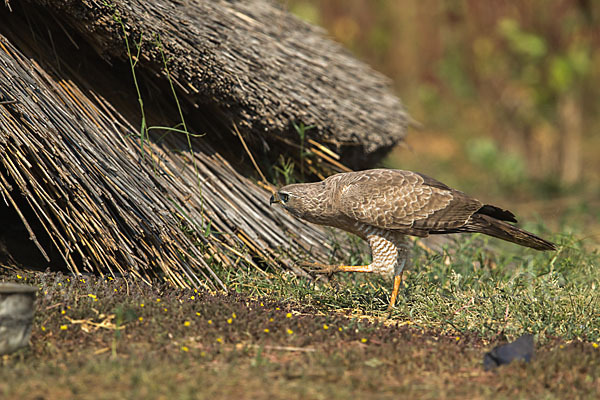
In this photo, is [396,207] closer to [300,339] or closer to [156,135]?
[300,339]

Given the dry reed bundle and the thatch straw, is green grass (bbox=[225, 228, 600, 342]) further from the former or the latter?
the thatch straw

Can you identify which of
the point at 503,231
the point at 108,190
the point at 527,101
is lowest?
the point at 108,190

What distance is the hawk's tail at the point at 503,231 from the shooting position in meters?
4.57

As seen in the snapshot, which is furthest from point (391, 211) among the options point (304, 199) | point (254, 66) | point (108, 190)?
point (108, 190)

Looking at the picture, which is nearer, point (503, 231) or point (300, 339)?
point (300, 339)

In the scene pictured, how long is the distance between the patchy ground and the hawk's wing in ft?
2.31

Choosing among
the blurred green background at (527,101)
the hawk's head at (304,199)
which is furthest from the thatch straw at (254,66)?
the blurred green background at (527,101)

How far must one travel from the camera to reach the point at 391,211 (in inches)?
177

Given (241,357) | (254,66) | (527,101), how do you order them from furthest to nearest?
(527,101) < (254,66) < (241,357)

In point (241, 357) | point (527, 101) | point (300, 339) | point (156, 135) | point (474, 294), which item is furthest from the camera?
point (527, 101)

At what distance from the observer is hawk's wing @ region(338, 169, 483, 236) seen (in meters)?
4.49

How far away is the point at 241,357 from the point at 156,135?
2410mm

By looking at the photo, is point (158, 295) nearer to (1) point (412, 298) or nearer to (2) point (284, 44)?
(1) point (412, 298)

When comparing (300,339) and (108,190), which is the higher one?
(108,190)
